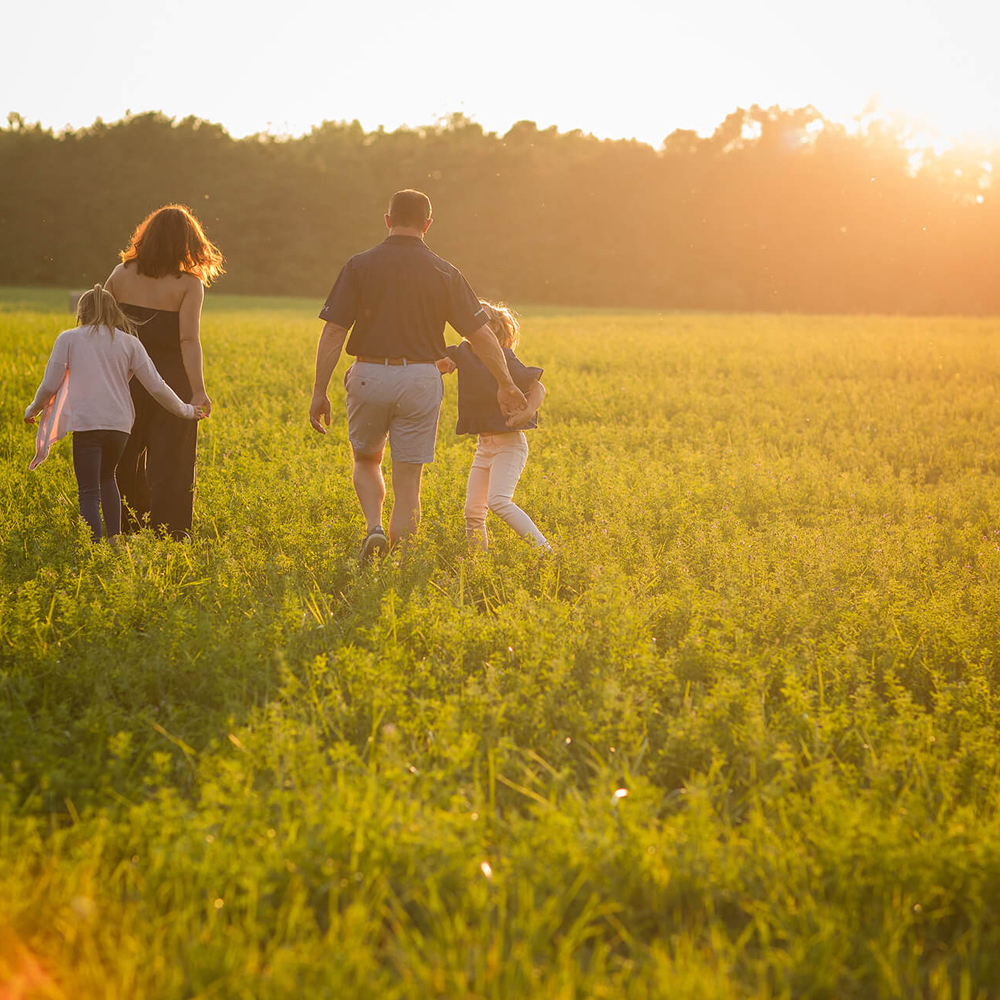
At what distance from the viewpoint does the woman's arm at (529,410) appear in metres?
5.86

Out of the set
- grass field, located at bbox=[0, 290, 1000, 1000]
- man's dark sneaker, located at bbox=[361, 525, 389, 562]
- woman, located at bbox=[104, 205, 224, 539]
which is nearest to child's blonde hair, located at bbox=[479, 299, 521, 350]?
grass field, located at bbox=[0, 290, 1000, 1000]

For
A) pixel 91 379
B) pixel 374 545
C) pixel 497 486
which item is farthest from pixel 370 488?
pixel 91 379

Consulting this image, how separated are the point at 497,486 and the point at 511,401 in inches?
23.5

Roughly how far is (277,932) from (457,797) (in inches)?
28.5

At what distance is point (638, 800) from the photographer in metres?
2.92

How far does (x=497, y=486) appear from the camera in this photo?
238 inches

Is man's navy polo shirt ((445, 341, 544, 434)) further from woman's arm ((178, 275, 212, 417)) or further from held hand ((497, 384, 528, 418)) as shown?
woman's arm ((178, 275, 212, 417))

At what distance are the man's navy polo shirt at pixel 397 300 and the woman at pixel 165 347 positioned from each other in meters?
1.10

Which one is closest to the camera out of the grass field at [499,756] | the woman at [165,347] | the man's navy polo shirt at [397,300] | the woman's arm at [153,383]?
the grass field at [499,756]

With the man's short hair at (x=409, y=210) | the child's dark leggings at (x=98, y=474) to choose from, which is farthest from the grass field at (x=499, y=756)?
the man's short hair at (x=409, y=210)

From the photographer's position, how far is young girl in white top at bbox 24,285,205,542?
5.67 m

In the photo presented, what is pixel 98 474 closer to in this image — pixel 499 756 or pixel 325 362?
pixel 325 362

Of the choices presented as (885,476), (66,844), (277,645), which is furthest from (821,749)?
(885,476)

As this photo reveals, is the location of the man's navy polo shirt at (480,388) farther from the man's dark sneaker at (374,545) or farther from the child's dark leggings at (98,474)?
the child's dark leggings at (98,474)
